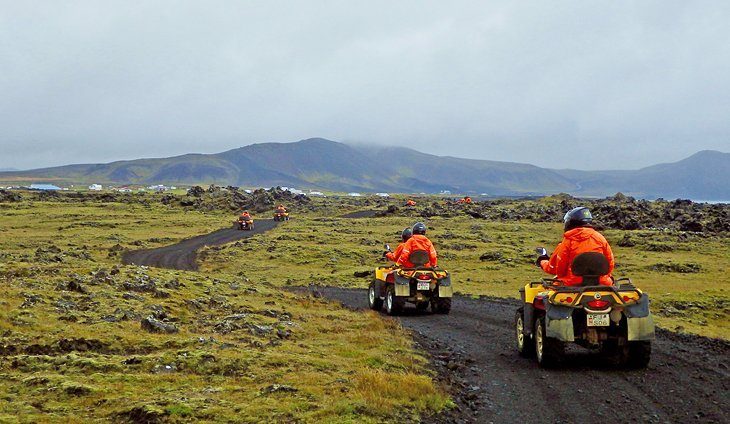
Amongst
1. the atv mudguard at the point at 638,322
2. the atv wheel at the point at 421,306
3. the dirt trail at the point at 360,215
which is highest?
the atv mudguard at the point at 638,322

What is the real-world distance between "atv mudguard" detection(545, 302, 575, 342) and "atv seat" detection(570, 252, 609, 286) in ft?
2.87

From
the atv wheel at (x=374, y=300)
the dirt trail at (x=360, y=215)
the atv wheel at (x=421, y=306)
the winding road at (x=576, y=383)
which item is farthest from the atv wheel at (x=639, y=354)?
the dirt trail at (x=360, y=215)

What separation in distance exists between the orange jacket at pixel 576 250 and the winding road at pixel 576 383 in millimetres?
1941

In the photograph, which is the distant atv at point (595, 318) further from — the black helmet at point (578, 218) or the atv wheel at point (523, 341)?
the atv wheel at point (523, 341)

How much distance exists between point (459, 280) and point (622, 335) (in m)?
27.0

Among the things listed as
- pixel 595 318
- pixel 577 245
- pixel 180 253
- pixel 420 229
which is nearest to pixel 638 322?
pixel 595 318

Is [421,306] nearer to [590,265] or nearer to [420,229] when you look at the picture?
[420,229]

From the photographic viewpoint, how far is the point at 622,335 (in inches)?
514

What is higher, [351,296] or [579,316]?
[579,316]

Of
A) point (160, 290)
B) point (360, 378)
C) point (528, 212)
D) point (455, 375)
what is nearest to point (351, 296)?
point (160, 290)

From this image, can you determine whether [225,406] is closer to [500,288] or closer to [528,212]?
[500,288]

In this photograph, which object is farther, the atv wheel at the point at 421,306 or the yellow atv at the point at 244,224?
the yellow atv at the point at 244,224

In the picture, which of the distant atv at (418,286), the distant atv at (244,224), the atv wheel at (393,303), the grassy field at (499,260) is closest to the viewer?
the distant atv at (418,286)

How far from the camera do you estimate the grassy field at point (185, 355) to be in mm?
9406
